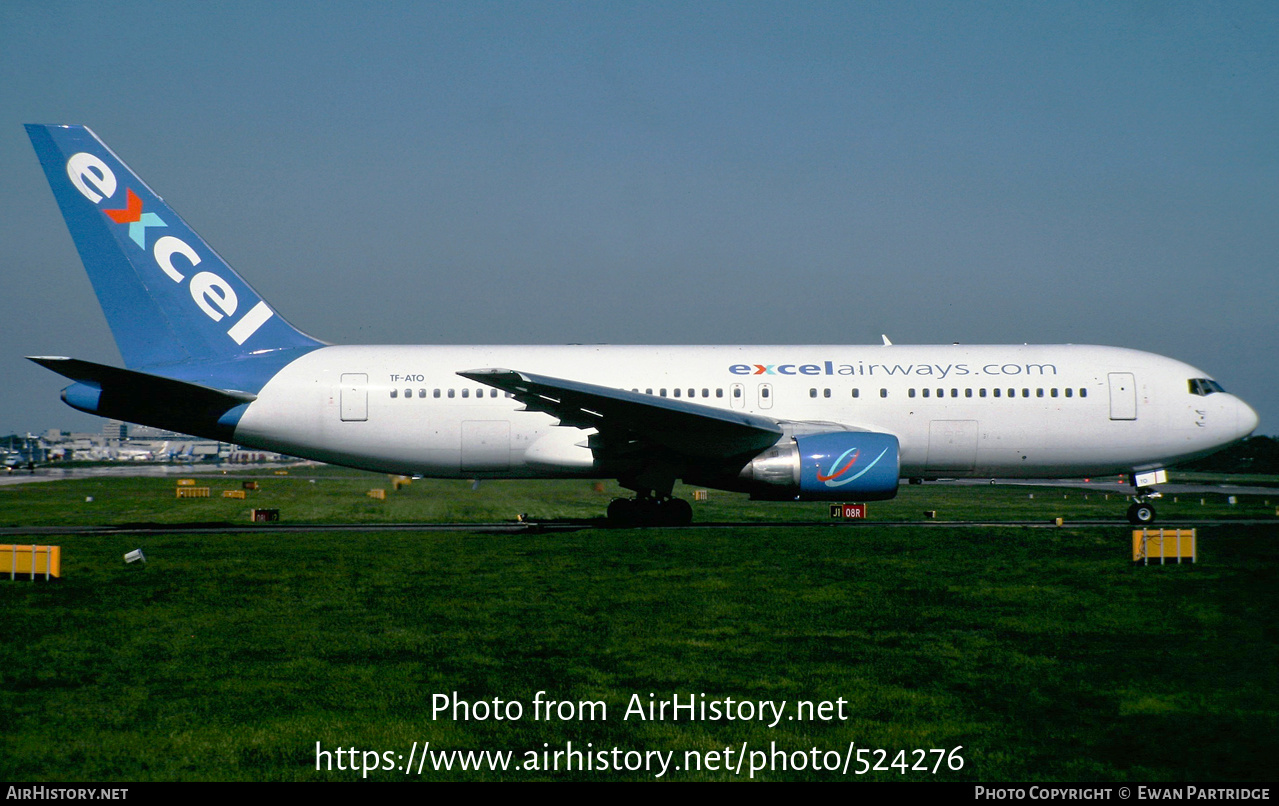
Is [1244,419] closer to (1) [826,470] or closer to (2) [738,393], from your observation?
(1) [826,470]

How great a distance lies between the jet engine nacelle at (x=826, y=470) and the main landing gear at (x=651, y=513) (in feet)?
8.16

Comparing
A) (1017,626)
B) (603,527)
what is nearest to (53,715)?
(1017,626)

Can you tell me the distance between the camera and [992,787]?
4.98 metres

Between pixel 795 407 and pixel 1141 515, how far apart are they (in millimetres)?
7870

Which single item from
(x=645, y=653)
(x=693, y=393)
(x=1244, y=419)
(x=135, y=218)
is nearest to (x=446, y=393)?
(x=693, y=393)

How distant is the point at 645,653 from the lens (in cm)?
798

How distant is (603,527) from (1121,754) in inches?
572

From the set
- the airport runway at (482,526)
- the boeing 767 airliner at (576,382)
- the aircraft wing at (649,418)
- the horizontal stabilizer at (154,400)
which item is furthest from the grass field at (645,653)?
the boeing 767 airliner at (576,382)

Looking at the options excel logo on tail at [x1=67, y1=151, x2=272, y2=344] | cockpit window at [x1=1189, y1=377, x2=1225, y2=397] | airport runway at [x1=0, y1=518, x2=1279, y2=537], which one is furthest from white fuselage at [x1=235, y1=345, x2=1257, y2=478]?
excel logo on tail at [x1=67, y1=151, x2=272, y2=344]

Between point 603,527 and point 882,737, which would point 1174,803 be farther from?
point 603,527

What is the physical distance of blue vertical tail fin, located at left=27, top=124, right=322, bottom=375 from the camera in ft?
63.0

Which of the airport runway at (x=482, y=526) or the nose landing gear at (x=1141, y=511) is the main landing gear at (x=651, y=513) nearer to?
the airport runway at (x=482, y=526)

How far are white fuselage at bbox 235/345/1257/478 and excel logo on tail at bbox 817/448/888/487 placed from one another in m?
2.08

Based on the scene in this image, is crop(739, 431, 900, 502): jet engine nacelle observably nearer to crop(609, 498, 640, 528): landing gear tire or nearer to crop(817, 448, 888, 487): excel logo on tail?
crop(817, 448, 888, 487): excel logo on tail
